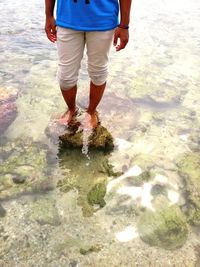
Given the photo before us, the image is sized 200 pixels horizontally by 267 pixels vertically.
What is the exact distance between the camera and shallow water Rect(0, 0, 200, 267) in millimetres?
2521

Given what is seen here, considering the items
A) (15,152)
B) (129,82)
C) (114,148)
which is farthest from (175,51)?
(15,152)

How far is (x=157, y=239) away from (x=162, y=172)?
781 mm

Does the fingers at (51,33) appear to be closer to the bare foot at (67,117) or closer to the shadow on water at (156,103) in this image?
the bare foot at (67,117)

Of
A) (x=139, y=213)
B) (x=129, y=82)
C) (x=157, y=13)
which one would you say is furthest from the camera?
(x=157, y=13)

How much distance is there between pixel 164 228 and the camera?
107 inches

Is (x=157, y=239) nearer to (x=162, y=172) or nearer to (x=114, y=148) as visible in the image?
(x=162, y=172)

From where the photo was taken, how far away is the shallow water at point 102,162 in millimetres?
2521

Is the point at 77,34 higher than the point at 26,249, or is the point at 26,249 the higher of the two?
the point at 77,34

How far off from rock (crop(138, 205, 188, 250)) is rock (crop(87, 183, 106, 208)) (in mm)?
348

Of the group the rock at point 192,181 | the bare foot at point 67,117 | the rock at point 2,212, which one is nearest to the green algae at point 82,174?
the bare foot at point 67,117

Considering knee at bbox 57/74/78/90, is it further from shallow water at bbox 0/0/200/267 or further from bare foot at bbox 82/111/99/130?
shallow water at bbox 0/0/200/267

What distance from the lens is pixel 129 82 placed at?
4.81 m

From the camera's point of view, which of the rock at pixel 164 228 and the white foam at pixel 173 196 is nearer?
the rock at pixel 164 228

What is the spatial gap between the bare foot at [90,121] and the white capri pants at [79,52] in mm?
410
